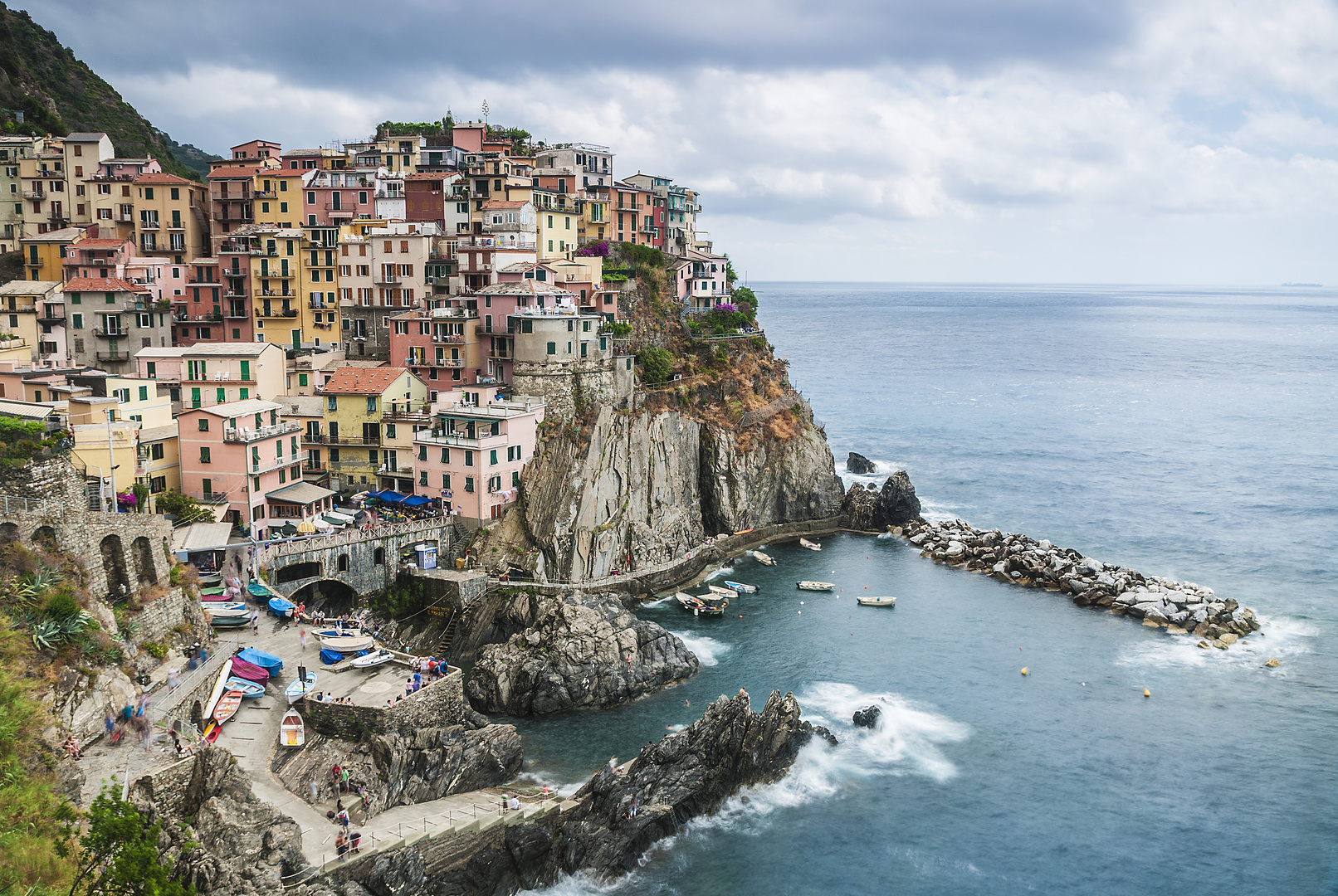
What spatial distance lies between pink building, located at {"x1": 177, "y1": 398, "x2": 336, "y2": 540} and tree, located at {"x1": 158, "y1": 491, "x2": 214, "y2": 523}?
163 centimetres

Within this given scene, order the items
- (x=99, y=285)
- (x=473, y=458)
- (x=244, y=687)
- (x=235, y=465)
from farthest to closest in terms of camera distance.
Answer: (x=99, y=285) → (x=473, y=458) → (x=235, y=465) → (x=244, y=687)

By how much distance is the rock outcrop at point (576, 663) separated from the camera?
52.6 metres

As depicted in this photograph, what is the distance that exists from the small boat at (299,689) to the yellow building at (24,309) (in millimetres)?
41018

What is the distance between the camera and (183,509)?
57.5m

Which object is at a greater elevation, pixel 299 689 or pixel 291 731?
pixel 299 689

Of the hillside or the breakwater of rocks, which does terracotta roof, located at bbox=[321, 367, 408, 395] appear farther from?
the hillside

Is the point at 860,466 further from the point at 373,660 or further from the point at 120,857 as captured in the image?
the point at 120,857

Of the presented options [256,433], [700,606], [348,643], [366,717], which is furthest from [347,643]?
[700,606]

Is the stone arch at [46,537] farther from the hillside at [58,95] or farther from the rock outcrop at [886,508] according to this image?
the hillside at [58,95]

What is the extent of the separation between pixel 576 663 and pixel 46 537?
25.2 m

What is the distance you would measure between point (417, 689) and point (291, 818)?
33.8ft

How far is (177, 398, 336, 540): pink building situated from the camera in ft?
197

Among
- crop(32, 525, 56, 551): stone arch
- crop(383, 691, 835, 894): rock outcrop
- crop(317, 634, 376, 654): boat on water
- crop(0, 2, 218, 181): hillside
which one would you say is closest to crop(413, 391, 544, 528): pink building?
crop(317, 634, 376, 654): boat on water

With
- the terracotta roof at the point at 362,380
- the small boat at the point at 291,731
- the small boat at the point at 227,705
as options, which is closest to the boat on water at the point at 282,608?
the small boat at the point at 227,705
